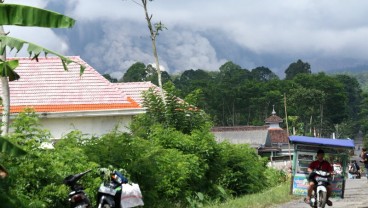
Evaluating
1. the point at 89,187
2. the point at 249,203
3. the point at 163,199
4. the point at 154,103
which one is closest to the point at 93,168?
the point at 89,187

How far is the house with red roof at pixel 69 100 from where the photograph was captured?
2695 centimetres

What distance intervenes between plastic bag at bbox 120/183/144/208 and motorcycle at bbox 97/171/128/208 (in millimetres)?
85

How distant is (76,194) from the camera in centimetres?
1349

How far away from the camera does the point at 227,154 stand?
26031 millimetres

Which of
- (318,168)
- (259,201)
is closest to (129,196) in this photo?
(318,168)

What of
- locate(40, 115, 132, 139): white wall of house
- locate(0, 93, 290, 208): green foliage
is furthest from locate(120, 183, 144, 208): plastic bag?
locate(40, 115, 132, 139): white wall of house

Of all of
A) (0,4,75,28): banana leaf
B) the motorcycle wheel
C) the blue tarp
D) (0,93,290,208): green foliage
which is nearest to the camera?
(0,4,75,28): banana leaf

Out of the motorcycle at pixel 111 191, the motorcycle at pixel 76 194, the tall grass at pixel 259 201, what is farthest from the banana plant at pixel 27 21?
the tall grass at pixel 259 201

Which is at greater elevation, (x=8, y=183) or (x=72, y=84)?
(x=72, y=84)

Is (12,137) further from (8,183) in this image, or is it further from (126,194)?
(126,194)

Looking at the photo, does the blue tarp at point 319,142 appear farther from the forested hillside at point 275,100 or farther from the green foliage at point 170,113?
the forested hillside at point 275,100

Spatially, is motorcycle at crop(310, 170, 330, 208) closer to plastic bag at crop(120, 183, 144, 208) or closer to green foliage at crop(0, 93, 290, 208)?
green foliage at crop(0, 93, 290, 208)

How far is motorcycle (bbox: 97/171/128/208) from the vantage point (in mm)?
14633

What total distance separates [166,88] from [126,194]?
955 cm
